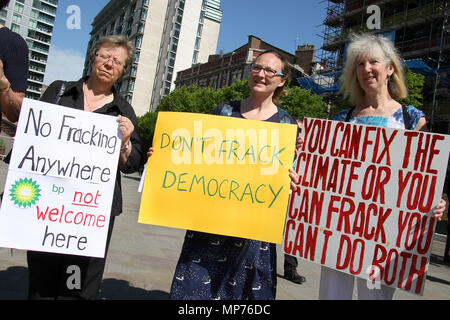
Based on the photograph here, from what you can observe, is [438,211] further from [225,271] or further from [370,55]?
[225,271]

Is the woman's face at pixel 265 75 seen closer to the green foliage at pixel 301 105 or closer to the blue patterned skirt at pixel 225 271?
the blue patterned skirt at pixel 225 271

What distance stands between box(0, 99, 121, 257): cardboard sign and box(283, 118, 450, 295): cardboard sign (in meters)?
1.15

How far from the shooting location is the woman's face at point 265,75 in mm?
2342

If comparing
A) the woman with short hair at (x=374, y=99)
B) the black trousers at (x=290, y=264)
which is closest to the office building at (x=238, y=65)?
the black trousers at (x=290, y=264)

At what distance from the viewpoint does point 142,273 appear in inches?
167

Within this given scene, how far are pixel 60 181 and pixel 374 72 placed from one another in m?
1.99

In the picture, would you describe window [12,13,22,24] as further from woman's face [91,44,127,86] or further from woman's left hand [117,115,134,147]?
woman's left hand [117,115,134,147]

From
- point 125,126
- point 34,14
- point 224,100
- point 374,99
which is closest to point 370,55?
point 374,99

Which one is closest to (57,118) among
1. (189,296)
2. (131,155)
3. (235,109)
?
(131,155)

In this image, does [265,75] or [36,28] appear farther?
[36,28]

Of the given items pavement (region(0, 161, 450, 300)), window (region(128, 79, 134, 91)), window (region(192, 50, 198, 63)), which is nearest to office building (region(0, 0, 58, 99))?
window (region(128, 79, 134, 91))

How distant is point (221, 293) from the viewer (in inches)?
88.9

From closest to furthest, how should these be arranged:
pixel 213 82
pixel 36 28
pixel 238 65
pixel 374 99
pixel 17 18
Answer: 1. pixel 374 99
2. pixel 238 65
3. pixel 213 82
4. pixel 17 18
5. pixel 36 28

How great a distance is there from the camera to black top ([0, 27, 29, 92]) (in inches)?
78.3
